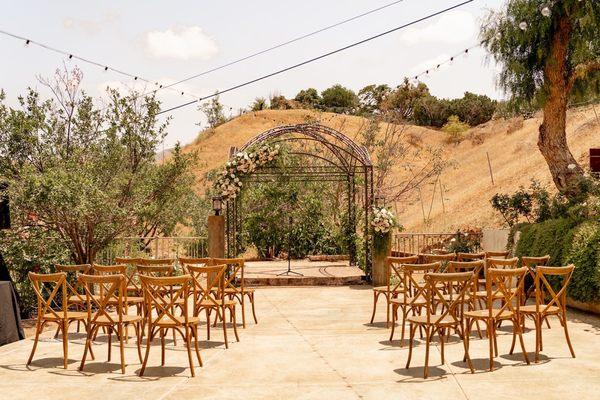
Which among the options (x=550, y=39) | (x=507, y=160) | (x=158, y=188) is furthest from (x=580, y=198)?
(x=507, y=160)

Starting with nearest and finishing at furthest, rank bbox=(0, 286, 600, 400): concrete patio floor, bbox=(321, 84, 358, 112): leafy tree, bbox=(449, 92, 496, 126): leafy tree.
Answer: bbox=(0, 286, 600, 400): concrete patio floor, bbox=(449, 92, 496, 126): leafy tree, bbox=(321, 84, 358, 112): leafy tree

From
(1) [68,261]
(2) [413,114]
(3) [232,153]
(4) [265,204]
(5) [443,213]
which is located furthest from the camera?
(2) [413,114]

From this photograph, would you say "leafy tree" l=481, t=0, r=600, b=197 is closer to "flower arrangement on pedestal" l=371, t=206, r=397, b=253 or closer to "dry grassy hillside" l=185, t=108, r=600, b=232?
"flower arrangement on pedestal" l=371, t=206, r=397, b=253

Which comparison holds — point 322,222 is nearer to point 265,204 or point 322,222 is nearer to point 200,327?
point 265,204

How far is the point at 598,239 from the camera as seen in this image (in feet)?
30.9

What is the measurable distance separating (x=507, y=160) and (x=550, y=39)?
2884cm

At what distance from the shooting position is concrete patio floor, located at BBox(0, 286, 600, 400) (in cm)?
554

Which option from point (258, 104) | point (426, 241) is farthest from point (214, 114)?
point (426, 241)

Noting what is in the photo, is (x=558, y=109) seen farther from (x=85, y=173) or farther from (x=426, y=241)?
(x=85, y=173)

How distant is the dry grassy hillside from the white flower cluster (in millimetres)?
7490

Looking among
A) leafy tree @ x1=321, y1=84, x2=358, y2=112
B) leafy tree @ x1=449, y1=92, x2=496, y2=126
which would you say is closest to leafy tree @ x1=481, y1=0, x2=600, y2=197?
leafy tree @ x1=449, y1=92, x2=496, y2=126

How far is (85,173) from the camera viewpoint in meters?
10.5

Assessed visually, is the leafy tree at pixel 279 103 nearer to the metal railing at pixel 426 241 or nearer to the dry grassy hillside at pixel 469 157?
the dry grassy hillside at pixel 469 157

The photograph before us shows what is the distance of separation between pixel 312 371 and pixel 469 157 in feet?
144
